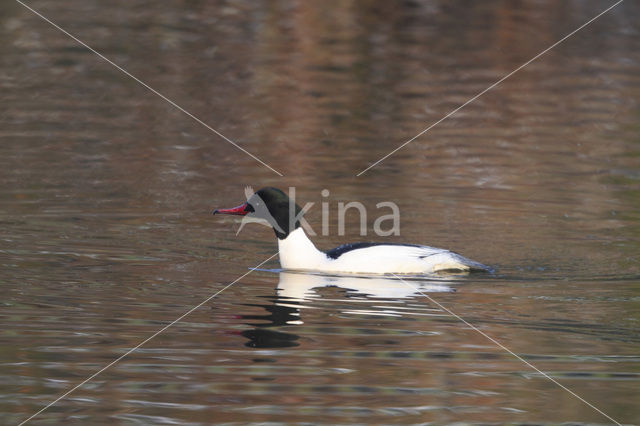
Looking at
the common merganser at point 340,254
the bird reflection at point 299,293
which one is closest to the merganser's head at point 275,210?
the common merganser at point 340,254

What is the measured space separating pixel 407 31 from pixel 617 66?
613 cm

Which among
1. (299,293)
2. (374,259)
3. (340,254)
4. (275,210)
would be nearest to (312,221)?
(275,210)

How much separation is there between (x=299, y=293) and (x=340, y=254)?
0.89 m

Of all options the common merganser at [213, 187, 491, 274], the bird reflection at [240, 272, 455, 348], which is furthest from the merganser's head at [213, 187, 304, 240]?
the bird reflection at [240, 272, 455, 348]

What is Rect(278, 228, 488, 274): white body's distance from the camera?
34.5ft

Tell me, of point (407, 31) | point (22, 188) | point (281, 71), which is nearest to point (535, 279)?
point (22, 188)

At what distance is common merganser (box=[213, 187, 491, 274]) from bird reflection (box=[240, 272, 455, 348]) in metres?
0.13

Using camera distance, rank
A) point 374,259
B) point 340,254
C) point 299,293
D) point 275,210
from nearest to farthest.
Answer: point 299,293 → point 374,259 → point 340,254 → point 275,210

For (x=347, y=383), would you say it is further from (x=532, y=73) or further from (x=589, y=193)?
(x=532, y=73)

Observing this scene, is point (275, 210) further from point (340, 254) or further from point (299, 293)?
point (299, 293)

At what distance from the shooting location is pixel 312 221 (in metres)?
12.8

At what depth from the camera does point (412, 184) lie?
1420 centimetres

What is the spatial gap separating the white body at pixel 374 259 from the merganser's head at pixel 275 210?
0.09 meters

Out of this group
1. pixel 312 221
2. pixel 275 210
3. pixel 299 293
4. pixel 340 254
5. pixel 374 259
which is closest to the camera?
pixel 299 293
